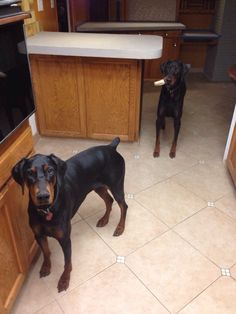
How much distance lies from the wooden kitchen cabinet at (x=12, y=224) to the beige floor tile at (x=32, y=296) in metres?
0.11

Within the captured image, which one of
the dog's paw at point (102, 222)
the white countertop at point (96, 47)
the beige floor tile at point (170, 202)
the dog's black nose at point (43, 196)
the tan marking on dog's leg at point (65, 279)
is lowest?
the beige floor tile at point (170, 202)

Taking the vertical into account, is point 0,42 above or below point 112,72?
above

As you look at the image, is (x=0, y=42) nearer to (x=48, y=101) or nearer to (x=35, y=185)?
(x=35, y=185)

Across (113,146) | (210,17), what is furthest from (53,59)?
(210,17)

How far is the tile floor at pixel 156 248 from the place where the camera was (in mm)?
1471

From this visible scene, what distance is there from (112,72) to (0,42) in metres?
1.55

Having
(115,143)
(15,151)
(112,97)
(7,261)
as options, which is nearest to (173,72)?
(112,97)

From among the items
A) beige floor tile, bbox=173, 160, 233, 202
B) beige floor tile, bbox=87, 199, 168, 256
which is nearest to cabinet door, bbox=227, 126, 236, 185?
beige floor tile, bbox=173, 160, 233, 202

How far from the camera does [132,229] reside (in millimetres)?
1903

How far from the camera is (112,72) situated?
2555 millimetres

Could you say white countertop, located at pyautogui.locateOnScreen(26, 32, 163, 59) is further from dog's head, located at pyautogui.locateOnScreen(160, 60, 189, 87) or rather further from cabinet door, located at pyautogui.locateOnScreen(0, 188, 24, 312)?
cabinet door, located at pyautogui.locateOnScreen(0, 188, 24, 312)

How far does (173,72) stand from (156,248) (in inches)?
58.9

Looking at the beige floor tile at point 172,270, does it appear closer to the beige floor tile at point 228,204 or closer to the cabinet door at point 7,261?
the beige floor tile at point 228,204

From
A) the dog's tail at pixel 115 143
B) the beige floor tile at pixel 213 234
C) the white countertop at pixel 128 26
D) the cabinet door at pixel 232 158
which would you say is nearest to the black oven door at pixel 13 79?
the dog's tail at pixel 115 143
